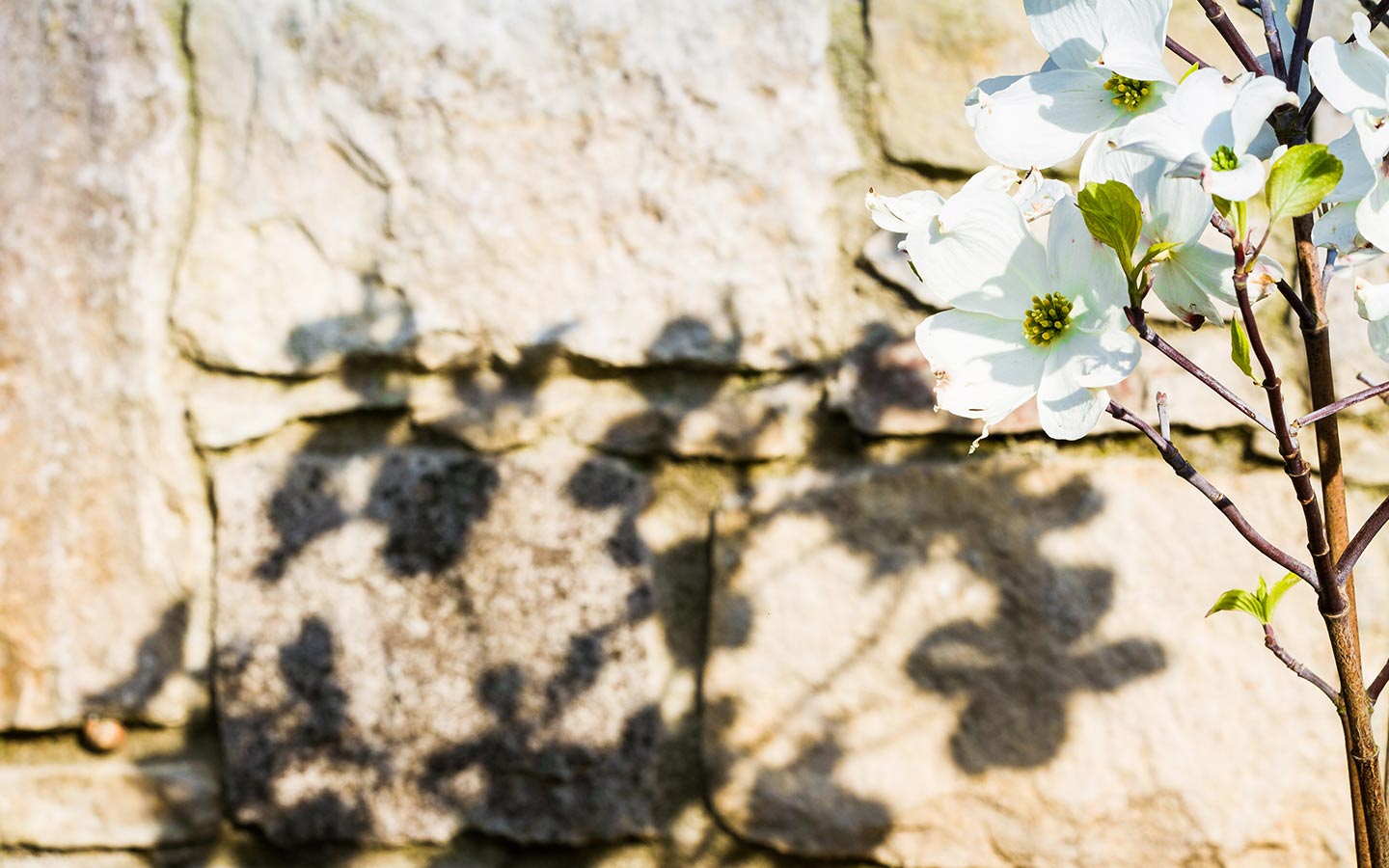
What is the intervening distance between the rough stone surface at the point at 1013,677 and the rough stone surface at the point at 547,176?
26 centimetres

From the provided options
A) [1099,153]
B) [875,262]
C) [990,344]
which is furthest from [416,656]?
[1099,153]

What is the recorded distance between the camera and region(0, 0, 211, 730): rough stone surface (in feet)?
4.09

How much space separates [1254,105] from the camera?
504 mm

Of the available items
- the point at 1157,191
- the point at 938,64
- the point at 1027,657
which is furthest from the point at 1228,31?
the point at 1027,657

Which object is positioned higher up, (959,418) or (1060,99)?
(1060,99)

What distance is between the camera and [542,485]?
1.23m

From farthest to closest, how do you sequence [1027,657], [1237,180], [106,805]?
1. [106,805]
2. [1027,657]
3. [1237,180]

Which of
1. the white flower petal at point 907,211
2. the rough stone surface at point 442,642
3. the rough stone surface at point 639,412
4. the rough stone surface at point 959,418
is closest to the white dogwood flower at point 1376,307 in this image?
the white flower petal at point 907,211

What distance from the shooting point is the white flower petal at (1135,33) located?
1.88 feet

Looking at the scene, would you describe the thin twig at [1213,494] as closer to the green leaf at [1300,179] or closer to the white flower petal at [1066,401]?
the white flower petal at [1066,401]

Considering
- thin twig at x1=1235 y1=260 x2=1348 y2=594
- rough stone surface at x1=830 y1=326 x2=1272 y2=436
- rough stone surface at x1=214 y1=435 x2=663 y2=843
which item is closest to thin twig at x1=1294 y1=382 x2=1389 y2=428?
thin twig at x1=1235 y1=260 x2=1348 y2=594

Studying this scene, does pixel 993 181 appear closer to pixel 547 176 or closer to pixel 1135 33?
pixel 1135 33

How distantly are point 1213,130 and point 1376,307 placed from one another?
15 centimetres

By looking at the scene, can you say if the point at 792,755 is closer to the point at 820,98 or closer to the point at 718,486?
the point at 718,486
